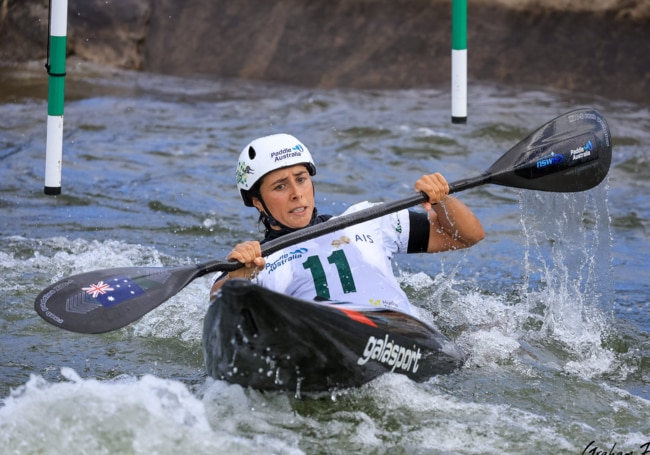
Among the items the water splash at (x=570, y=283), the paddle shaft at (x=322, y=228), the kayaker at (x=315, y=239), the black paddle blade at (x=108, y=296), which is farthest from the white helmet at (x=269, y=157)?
the water splash at (x=570, y=283)

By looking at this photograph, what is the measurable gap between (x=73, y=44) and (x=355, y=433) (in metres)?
9.60

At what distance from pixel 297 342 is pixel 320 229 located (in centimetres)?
61

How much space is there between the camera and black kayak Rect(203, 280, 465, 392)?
385cm

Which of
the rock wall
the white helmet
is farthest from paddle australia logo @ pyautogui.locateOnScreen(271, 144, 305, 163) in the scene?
the rock wall

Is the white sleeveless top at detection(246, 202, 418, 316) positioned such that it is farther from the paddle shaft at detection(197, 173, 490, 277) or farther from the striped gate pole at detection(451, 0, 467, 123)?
the striped gate pole at detection(451, 0, 467, 123)

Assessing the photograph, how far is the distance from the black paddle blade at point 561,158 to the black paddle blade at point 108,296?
1752 millimetres

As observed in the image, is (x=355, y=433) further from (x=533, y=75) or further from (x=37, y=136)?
(x=533, y=75)

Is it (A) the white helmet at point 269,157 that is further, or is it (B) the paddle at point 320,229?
(A) the white helmet at point 269,157

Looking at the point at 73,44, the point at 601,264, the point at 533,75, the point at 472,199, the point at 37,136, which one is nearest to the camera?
the point at 601,264

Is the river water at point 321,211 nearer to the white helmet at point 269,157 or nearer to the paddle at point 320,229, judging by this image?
the paddle at point 320,229

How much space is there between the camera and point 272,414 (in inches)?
161

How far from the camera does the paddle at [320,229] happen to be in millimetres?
4121

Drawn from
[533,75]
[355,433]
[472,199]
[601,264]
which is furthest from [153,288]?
[533,75]

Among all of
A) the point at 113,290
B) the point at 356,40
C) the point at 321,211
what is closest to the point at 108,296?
the point at 113,290
